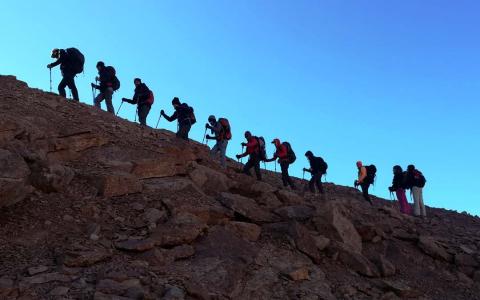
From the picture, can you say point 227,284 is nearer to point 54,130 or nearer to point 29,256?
point 29,256

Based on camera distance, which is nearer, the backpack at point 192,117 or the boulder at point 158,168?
the boulder at point 158,168

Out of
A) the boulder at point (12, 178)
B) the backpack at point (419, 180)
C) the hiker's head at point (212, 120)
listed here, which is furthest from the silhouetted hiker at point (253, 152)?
the boulder at point (12, 178)

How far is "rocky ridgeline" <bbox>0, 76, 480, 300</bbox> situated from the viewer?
9820 mm

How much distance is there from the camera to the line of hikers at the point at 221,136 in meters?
18.7

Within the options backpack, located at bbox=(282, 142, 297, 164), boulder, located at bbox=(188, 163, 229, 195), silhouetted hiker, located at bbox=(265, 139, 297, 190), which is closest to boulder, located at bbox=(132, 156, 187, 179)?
boulder, located at bbox=(188, 163, 229, 195)

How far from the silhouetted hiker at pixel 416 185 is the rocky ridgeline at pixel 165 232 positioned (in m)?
2.55

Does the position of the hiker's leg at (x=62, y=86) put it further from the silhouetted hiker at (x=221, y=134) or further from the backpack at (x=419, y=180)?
the backpack at (x=419, y=180)

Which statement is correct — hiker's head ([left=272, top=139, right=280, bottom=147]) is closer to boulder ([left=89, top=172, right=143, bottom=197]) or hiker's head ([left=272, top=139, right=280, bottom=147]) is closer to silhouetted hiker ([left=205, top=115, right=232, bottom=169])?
silhouetted hiker ([left=205, top=115, right=232, bottom=169])

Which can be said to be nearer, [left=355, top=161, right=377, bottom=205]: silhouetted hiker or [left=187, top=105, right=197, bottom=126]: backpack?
[left=187, top=105, right=197, bottom=126]: backpack

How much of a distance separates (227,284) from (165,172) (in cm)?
565

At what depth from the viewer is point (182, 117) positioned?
19.3 m

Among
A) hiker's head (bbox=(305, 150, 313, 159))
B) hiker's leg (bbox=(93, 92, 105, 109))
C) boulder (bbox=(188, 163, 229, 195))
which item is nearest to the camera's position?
boulder (bbox=(188, 163, 229, 195))

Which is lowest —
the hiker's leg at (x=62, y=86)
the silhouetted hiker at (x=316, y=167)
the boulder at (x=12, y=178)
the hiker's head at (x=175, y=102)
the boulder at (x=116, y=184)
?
the boulder at (x=12, y=178)

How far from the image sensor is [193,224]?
12141 millimetres
